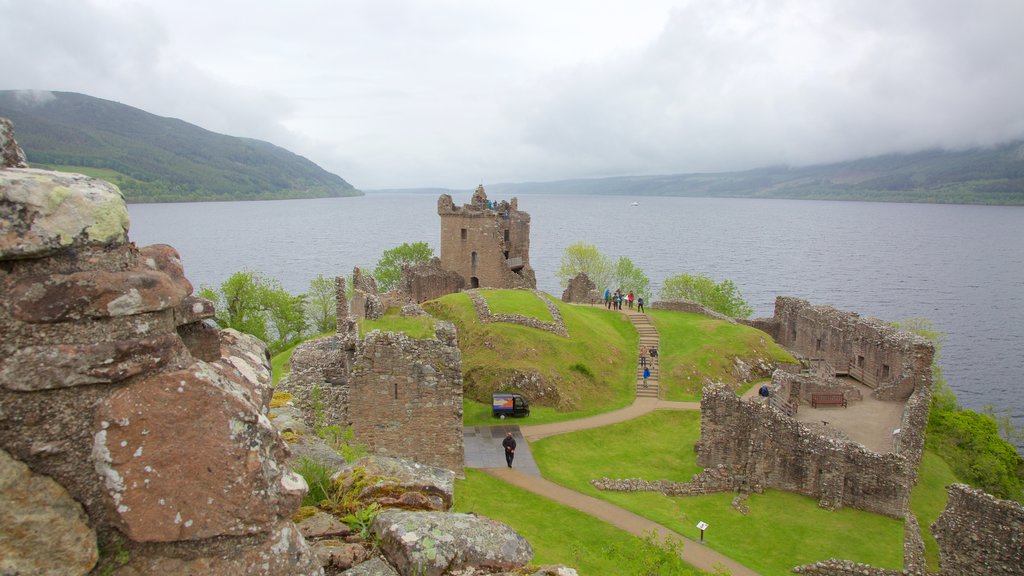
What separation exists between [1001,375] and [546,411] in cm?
6464

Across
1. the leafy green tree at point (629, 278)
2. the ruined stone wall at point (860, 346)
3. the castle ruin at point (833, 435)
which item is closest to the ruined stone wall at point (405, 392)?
the castle ruin at point (833, 435)

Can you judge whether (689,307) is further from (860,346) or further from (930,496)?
(930,496)

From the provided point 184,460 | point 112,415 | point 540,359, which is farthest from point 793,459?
point 112,415

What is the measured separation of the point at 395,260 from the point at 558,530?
66.9 metres

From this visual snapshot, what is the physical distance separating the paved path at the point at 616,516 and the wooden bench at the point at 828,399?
14544 mm

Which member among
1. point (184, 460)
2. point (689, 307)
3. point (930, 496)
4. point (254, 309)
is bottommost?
point (930, 496)

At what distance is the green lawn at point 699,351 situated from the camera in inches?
1517

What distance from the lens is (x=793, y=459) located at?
1034 inches

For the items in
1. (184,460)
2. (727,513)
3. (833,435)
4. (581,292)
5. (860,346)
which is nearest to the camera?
(184,460)

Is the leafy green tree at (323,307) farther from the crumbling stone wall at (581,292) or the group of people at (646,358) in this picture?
the group of people at (646,358)

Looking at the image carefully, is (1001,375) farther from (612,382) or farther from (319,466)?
(319,466)

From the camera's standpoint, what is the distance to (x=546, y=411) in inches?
1324

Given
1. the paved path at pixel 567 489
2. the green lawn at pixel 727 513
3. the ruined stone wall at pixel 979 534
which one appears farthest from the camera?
the green lawn at pixel 727 513

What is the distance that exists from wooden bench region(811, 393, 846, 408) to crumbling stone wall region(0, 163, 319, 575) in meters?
33.3
